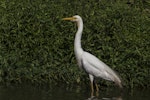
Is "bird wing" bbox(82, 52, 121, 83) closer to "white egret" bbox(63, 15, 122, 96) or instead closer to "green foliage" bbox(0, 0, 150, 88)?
"white egret" bbox(63, 15, 122, 96)

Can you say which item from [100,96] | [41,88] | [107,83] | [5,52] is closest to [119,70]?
[107,83]

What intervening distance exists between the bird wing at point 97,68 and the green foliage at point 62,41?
0.51 meters

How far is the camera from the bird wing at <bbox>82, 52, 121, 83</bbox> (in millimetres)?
10094

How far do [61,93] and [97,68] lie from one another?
0.88 metres

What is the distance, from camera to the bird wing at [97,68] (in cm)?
1009

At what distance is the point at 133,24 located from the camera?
12266 millimetres

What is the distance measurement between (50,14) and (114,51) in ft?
6.08

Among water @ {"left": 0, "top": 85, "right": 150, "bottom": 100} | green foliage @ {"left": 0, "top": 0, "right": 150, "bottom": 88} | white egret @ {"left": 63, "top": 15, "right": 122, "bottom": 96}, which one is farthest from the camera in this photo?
green foliage @ {"left": 0, "top": 0, "right": 150, "bottom": 88}

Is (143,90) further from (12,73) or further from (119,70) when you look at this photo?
(12,73)

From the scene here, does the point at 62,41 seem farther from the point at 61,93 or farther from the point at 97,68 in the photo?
the point at 61,93

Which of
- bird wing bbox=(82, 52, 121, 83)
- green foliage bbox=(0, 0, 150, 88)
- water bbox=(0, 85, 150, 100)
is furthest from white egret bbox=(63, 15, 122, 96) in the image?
green foliage bbox=(0, 0, 150, 88)

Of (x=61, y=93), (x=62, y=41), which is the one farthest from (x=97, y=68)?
(x=62, y=41)

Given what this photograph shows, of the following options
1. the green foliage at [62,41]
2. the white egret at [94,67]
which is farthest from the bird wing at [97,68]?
the green foliage at [62,41]

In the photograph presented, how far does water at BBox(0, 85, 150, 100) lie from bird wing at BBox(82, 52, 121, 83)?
382mm
